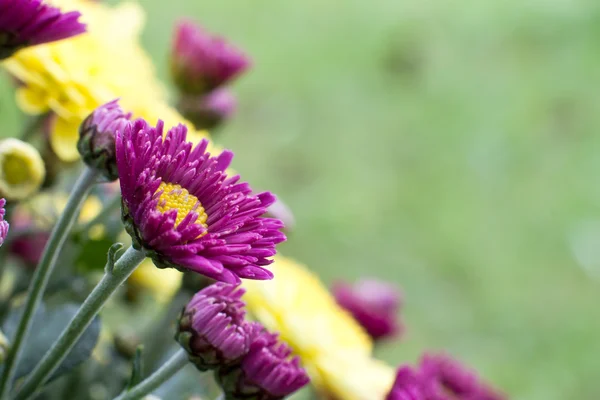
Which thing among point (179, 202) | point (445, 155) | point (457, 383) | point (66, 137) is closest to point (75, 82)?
point (66, 137)

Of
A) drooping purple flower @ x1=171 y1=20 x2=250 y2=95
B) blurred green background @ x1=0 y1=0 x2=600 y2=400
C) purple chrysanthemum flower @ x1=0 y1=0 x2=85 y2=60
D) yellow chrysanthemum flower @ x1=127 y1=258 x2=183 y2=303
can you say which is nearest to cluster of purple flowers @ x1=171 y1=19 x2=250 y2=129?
drooping purple flower @ x1=171 y1=20 x2=250 y2=95

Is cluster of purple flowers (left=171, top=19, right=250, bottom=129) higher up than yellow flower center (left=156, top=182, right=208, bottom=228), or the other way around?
cluster of purple flowers (left=171, top=19, right=250, bottom=129)

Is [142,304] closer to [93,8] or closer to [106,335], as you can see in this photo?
[106,335]

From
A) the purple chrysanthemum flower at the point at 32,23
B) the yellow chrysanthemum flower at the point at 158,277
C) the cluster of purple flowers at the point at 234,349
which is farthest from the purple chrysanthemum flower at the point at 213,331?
the yellow chrysanthemum flower at the point at 158,277

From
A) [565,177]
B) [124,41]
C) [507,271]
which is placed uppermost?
[565,177]

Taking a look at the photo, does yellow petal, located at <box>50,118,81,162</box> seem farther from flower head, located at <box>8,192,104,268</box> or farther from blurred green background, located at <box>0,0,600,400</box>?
blurred green background, located at <box>0,0,600,400</box>

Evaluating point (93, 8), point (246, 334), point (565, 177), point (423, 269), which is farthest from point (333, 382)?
point (565, 177)
